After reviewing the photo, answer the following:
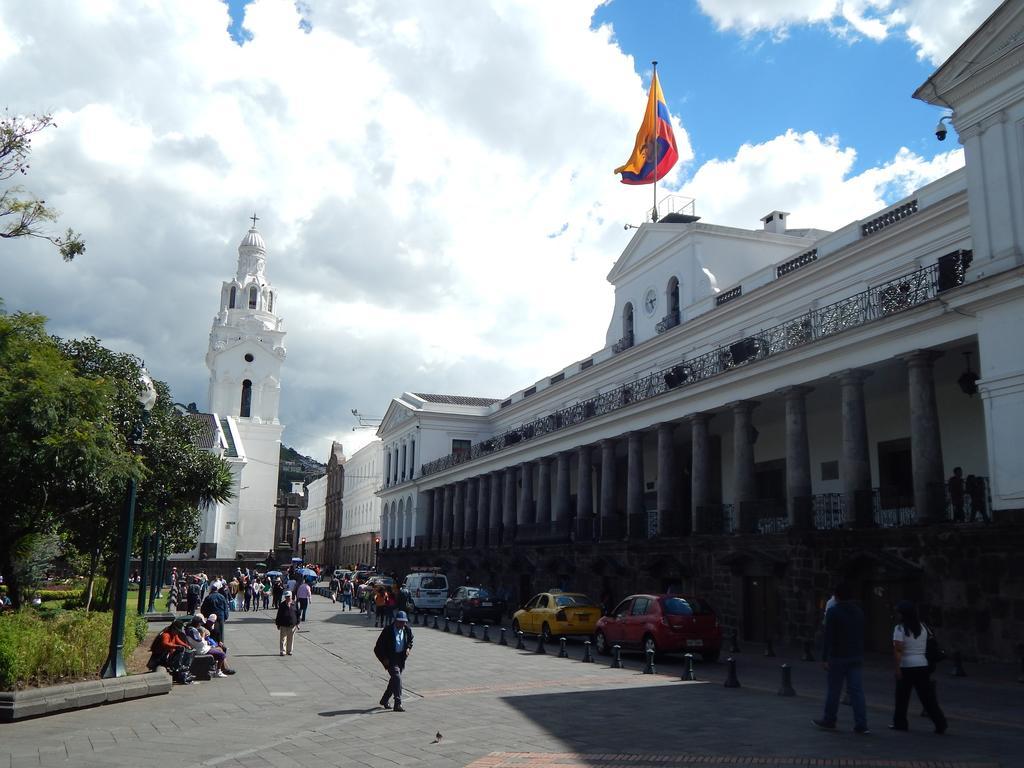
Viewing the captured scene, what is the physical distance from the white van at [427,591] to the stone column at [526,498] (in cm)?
600

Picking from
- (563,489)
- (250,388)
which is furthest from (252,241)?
(563,489)

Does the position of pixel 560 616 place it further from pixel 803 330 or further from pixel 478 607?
pixel 803 330

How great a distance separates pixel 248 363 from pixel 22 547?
5484 centimetres

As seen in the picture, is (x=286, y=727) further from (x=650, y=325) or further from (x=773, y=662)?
(x=650, y=325)

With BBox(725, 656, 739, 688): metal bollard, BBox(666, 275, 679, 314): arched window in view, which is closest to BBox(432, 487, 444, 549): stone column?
BBox(666, 275, 679, 314): arched window

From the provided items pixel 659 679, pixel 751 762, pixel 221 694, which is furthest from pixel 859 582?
pixel 221 694

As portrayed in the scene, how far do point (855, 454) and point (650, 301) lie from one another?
59.6ft

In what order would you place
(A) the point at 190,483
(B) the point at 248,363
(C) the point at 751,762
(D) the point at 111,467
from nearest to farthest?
1. (C) the point at 751,762
2. (D) the point at 111,467
3. (A) the point at 190,483
4. (B) the point at 248,363

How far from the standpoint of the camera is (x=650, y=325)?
38125 mm

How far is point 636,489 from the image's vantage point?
32.1 m

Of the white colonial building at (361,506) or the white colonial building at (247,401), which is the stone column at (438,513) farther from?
the white colonial building at (361,506)

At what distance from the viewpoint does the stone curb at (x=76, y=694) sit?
35.9 feet

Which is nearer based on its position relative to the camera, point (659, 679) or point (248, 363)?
point (659, 679)

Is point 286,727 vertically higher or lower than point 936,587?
lower
